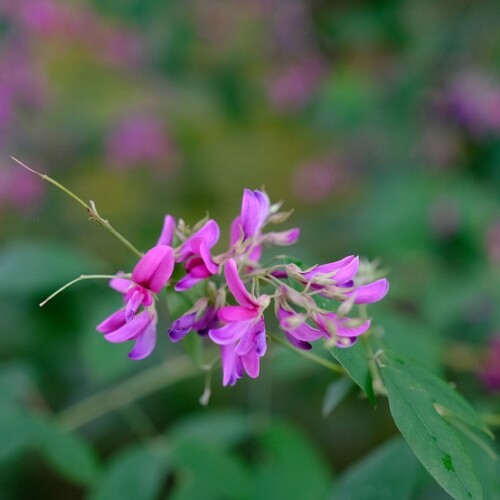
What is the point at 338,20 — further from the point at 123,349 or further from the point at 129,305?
the point at 129,305

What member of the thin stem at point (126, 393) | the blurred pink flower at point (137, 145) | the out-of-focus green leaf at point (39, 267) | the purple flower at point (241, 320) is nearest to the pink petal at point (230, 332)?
the purple flower at point (241, 320)

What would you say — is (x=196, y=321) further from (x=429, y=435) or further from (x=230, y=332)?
(x=429, y=435)

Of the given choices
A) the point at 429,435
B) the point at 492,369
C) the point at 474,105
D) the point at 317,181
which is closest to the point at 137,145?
the point at 317,181

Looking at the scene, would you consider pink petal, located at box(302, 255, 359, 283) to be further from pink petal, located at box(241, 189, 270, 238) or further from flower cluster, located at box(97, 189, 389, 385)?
pink petal, located at box(241, 189, 270, 238)

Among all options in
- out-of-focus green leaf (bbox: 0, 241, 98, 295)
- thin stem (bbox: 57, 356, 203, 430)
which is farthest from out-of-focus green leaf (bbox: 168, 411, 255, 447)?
out-of-focus green leaf (bbox: 0, 241, 98, 295)

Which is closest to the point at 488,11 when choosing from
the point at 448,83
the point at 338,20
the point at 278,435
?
the point at 448,83
